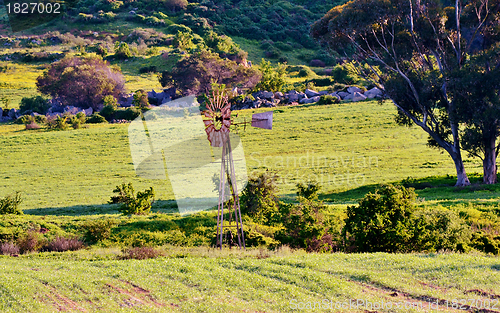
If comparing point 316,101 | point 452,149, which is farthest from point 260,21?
point 452,149

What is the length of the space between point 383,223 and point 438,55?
1650 centimetres

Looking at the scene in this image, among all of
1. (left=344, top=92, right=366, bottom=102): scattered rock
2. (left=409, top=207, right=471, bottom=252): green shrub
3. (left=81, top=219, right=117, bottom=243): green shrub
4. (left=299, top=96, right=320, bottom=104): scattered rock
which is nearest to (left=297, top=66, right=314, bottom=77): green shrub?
(left=299, top=96, right=320, bottom=104): scattered rock

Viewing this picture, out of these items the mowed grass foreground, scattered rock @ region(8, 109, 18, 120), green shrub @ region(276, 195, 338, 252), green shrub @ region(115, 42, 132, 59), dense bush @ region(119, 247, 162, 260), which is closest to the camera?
the mowed grass foreground

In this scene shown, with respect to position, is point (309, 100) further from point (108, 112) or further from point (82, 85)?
point (82, 85)

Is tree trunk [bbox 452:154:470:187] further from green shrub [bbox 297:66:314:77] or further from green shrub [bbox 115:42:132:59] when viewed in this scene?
green shrub [bbox 115:42:132:59]

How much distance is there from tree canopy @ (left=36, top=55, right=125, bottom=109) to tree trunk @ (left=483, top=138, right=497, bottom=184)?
51.1m

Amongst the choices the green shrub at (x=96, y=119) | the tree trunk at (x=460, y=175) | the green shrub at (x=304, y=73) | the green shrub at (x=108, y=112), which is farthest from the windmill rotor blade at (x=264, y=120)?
the green shrub at (x=304, y=73)

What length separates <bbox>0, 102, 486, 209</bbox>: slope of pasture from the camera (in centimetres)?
3014

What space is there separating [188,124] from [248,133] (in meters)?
8.53

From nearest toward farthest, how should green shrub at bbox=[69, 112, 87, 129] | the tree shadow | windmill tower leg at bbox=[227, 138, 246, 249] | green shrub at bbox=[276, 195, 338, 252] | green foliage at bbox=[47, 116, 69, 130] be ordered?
windmill tower leg at bbox=[227, 138, 246, 249]
green shrub at bbox=[276, 195, 338, 252]
the tree shadow
green foliage at bbox=[47, 116, 69, 130]
green shrub at bbox=[69, 112, 87, 129]

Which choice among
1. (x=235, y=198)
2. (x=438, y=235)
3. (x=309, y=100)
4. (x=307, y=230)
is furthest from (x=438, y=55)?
(x=309, y=100)

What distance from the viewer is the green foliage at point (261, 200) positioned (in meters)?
18.3

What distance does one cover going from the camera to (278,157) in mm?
37500

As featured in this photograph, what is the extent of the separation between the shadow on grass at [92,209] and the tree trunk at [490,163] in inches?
733
